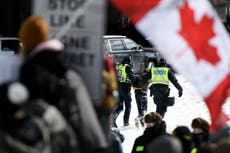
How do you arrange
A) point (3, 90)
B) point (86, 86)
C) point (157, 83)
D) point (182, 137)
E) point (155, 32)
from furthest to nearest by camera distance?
point (157, 83) → point (182, 137) → point (155, 32) → point (86, 86) → point (3, 90)

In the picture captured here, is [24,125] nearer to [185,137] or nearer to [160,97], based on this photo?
[185,137]

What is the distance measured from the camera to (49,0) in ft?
13.7

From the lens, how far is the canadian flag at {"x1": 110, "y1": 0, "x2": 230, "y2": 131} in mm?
4340

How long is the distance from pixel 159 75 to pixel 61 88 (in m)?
7.85

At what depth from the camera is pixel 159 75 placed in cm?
1149

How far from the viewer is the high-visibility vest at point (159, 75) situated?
11.5 metres

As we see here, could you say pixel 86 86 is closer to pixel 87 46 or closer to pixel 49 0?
pixel 87 46

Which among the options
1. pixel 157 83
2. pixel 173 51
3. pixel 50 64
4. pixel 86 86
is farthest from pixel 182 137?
pixel 157 83

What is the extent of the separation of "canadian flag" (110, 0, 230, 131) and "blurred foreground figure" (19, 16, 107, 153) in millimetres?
714

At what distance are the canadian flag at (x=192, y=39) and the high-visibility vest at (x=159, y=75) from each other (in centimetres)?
703

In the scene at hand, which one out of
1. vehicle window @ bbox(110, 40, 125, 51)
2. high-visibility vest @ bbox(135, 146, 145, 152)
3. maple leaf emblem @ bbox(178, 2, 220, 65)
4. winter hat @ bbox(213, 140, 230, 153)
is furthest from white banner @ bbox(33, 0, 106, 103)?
vehicle window @ bbox(110, 40, 125, 51)

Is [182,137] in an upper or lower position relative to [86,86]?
lower

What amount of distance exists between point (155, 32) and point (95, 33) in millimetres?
460

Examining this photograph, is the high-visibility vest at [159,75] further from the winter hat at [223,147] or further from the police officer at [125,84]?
the winter hat at [223,147]
